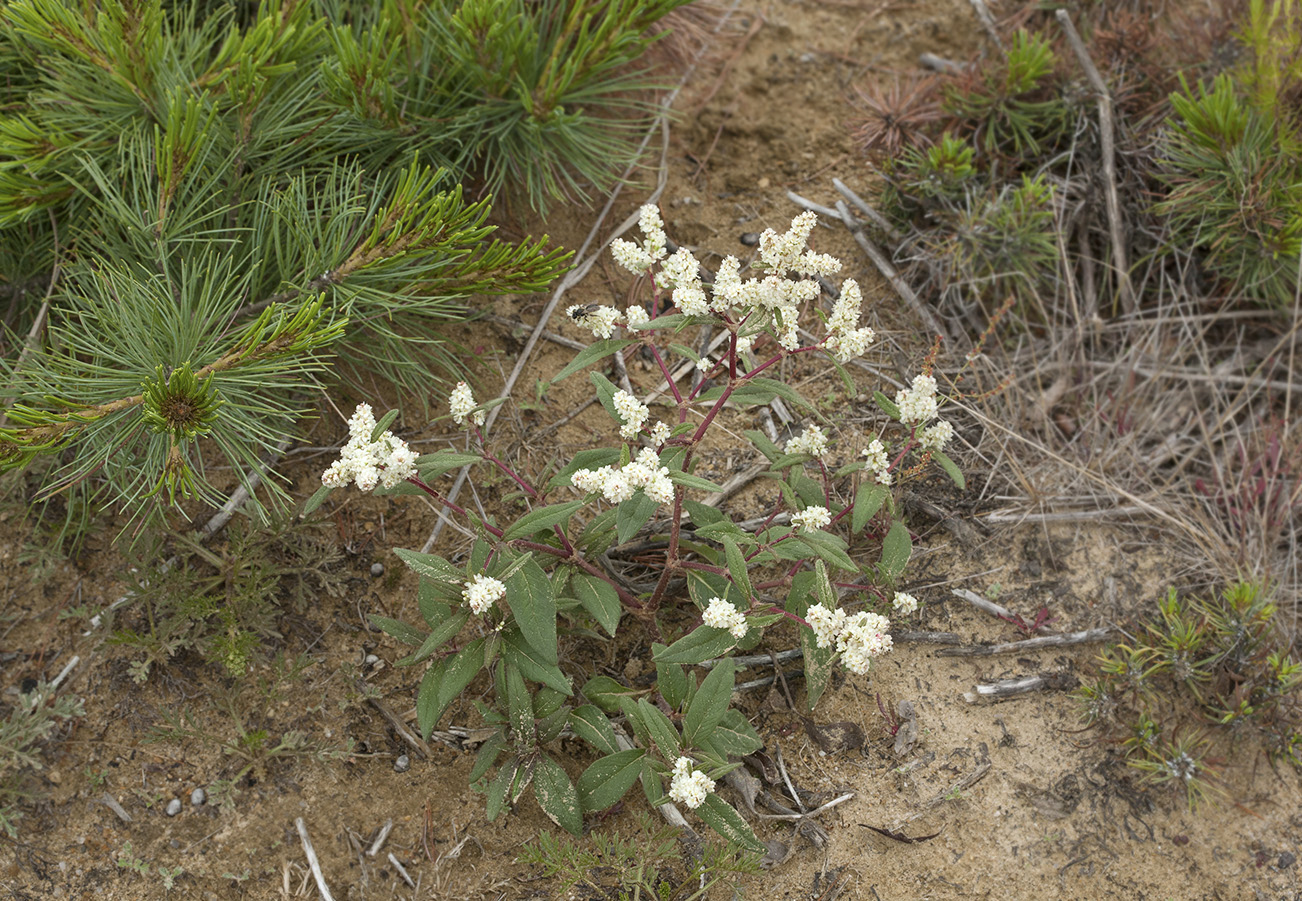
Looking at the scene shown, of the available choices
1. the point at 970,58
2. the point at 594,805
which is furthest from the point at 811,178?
the point at 594,805

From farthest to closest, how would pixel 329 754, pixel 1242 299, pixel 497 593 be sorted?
pixel 1242 299 < pixel 329 754 < pixel 497 593

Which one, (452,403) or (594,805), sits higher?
(452,403)

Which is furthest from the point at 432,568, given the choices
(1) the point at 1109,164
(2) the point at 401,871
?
(1) the point at 1109,164

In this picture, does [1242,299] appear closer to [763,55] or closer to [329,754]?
[763,55]

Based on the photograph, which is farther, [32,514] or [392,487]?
[32,514]

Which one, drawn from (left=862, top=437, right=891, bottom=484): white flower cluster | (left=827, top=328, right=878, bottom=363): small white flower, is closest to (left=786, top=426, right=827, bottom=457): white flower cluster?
(left=862, top=437, right=891, bottom=484): white flower cluster

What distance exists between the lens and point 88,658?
2.31 meters

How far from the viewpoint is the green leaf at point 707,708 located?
1.91m

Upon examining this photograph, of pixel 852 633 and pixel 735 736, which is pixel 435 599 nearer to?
pixel 735 736

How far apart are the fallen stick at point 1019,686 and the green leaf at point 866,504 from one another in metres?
0.63

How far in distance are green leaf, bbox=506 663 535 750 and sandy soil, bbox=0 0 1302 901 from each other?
0.29 m

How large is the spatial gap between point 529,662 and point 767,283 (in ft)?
3.07

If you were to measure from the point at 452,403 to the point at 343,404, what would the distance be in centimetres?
68

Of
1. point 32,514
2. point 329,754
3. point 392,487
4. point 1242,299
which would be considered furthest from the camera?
point 1242,299
